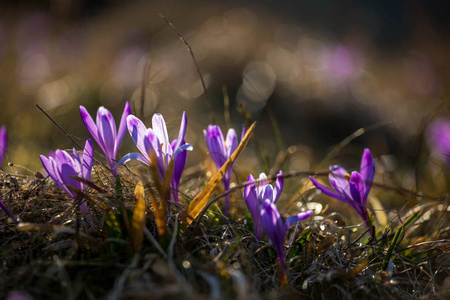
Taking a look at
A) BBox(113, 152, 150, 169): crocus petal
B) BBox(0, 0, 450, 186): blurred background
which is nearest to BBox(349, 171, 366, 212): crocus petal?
BBox(113, 152, 150, 169): crocus petal

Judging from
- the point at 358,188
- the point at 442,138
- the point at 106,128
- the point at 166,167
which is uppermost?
the point at 106,128

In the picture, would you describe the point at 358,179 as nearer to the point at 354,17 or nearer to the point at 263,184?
the point at 263,184

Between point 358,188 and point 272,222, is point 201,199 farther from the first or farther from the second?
point 358,188

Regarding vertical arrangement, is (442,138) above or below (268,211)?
below

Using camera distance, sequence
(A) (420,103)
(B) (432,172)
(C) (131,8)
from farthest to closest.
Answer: (C) (131,8) → (A) (420,103) → (B) (432,172)

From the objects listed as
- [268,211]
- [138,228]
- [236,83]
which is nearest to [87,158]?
[138,228]

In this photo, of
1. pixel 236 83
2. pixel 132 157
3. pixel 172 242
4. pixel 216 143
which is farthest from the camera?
pixel 236 83

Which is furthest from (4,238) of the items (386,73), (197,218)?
(386,73)
